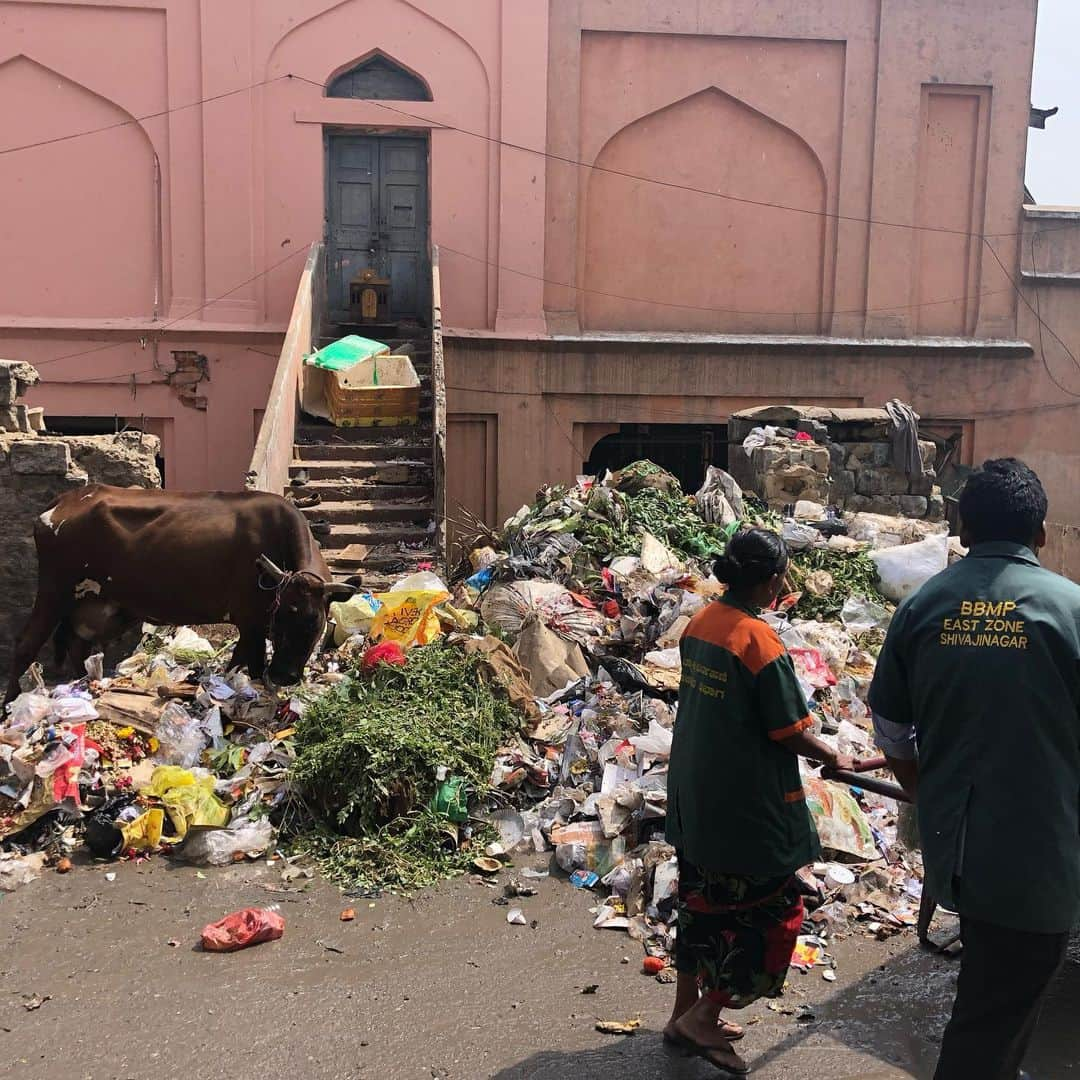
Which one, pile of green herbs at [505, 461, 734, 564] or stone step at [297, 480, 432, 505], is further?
stone step at [297, 480, 432, 505]

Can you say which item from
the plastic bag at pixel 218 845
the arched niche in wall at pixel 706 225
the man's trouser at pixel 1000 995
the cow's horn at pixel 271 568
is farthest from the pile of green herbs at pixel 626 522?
the arched niche in wall at pixel 706 225

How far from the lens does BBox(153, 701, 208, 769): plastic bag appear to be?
20.3 ft

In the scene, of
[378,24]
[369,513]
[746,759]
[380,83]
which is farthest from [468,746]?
[378,24]

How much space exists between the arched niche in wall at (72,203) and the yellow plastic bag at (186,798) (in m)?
11.3

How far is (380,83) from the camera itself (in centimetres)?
1562

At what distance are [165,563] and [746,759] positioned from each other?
17.5 ft

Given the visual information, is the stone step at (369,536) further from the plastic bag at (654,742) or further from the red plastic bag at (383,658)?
the plastic bag at (654,742)

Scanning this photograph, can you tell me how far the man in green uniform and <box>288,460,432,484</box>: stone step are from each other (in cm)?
909

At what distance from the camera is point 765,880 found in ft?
11.3

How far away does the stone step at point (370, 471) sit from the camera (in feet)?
38.0

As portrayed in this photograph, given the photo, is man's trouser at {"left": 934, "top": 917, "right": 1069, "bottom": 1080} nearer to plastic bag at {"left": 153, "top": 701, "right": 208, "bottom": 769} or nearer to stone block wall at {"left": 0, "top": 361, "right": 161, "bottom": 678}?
plastic bag at {"left": 153, "top": 701, "right": 208, "bottom": 769}

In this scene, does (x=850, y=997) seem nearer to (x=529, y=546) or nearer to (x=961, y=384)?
(x=529, y=546)

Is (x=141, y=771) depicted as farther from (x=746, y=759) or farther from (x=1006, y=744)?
(x=1006, y=744)

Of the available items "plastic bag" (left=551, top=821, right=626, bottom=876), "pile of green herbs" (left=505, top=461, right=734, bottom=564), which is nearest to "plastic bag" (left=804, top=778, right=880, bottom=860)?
"plastic bag" (left=551, top=821, right=626, bottom=876)
